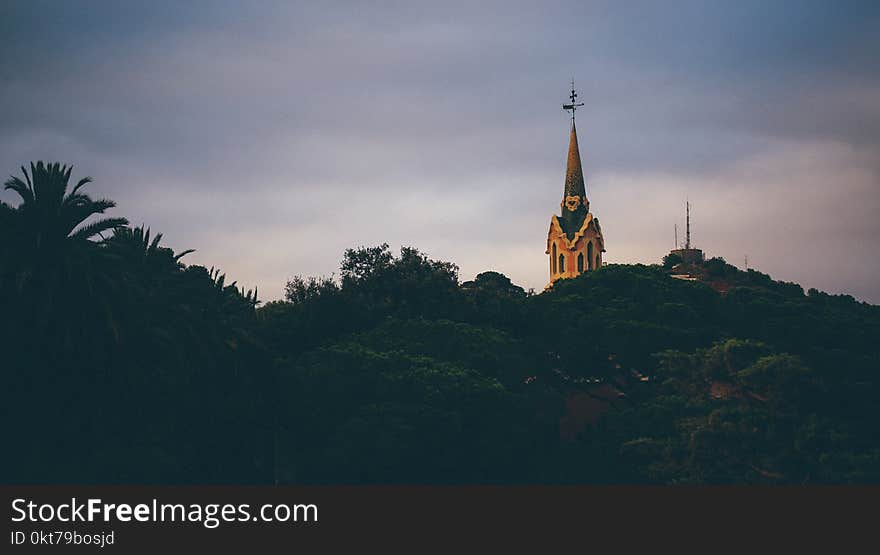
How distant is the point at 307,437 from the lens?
43719 millimetres

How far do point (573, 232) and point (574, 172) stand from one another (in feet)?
21.3

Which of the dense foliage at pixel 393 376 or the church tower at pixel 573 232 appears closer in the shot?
the dense foliage at pixel 393 376

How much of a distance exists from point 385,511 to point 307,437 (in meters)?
15.1

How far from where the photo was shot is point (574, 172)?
112m

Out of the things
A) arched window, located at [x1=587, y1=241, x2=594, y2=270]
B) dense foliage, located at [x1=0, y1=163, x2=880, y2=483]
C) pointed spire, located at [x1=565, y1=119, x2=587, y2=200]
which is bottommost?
dense foliage, located at [x1=0, y1=163, x2=880, y2=483]

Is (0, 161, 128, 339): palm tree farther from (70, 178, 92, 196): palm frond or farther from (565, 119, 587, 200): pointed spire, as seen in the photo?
(565, 119, 587, 200): pointed spire

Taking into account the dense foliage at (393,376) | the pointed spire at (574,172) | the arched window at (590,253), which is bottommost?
the dense foliage at (393,376)

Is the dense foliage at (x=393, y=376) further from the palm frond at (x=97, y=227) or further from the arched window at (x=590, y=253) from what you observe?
the arched window at (x=590, y=253)

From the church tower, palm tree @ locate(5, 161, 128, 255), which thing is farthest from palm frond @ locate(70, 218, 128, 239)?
the church tower

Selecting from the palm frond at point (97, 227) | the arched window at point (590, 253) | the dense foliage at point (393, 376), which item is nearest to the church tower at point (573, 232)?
the arched window at point (590, 253)

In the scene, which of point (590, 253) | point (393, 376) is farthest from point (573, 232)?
point (393, 376)

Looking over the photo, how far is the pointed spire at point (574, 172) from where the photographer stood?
112m

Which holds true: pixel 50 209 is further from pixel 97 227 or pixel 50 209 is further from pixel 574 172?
pixel 574 172

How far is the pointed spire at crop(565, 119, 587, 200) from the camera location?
11150 cm
